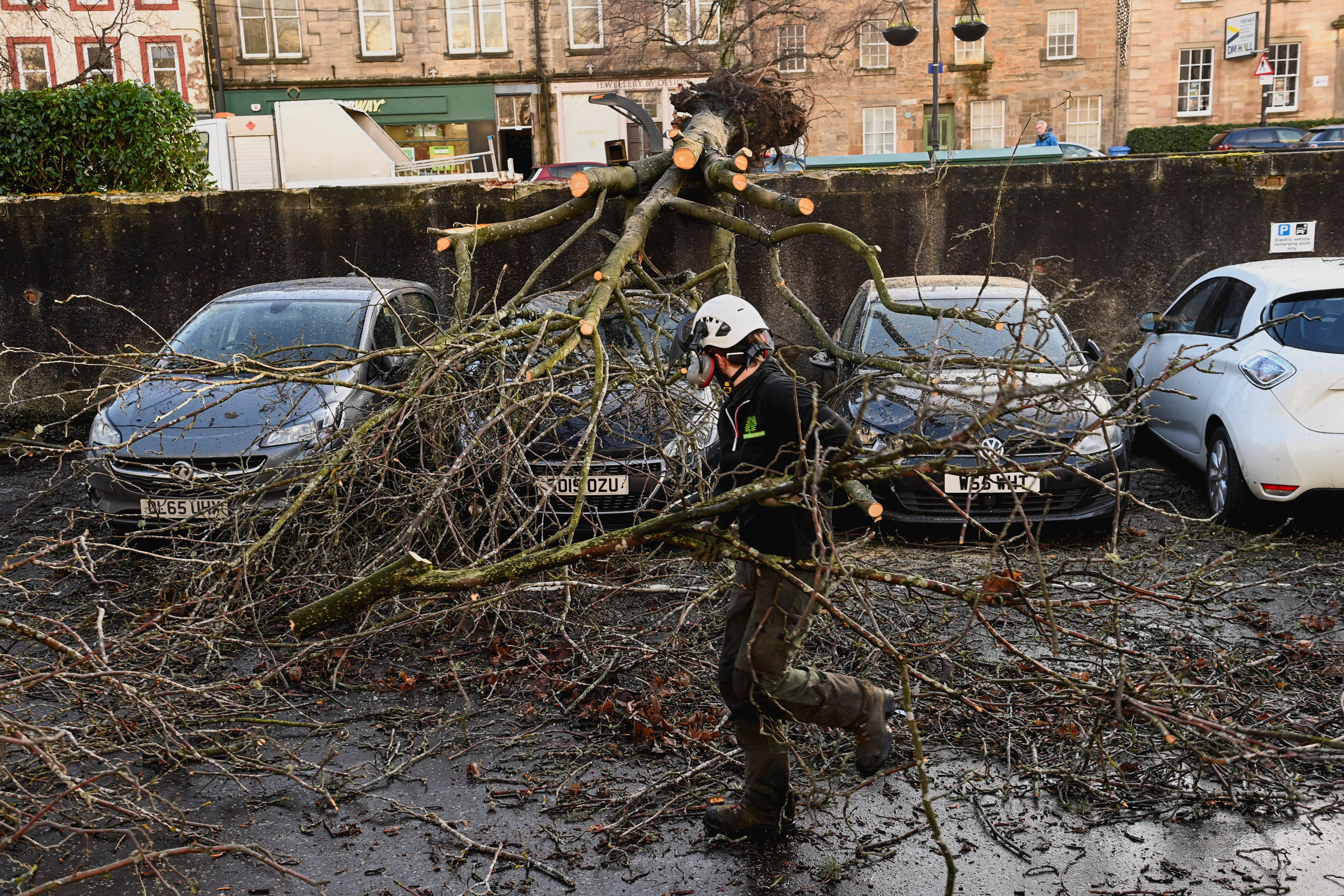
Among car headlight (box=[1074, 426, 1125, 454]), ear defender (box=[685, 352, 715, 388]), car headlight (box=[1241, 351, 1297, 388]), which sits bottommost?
car headlight (box=[1074, 426, 1125, 454])

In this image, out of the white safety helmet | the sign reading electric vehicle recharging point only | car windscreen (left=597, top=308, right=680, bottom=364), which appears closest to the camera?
the white safety helmet

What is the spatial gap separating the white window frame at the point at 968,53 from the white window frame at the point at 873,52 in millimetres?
2187

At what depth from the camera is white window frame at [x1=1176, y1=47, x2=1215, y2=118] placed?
124ft

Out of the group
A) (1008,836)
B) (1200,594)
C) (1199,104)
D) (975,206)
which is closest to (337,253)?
(975,206)

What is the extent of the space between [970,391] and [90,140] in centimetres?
980

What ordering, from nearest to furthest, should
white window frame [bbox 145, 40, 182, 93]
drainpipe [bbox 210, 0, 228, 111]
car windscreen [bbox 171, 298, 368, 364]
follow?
car windscreen [bbox 171, 298, 368, 364] → white window frame [bbox 145, 40, 182, 93] → drainpipe [bbox 210, 0, 228, 111]

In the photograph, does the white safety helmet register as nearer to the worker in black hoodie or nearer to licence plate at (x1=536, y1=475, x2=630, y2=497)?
the worker in black hoodie

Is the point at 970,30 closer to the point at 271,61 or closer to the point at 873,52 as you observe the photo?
the point at 873,52

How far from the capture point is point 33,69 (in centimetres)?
3434

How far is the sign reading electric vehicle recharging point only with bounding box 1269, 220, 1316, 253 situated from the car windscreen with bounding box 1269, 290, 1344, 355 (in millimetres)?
4671

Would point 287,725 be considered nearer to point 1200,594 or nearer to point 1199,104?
point 1200,594

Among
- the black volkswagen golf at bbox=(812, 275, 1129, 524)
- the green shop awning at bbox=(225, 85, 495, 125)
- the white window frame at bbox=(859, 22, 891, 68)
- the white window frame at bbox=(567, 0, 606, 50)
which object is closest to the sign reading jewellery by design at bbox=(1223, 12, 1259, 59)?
the white window frame at bbox=(859, 22, 891, 68)

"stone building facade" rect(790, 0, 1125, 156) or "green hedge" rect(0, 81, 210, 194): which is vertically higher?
"stone building facade" rect(790, 0, 1125, 156)

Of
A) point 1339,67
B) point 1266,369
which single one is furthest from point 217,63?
point 1339,67
